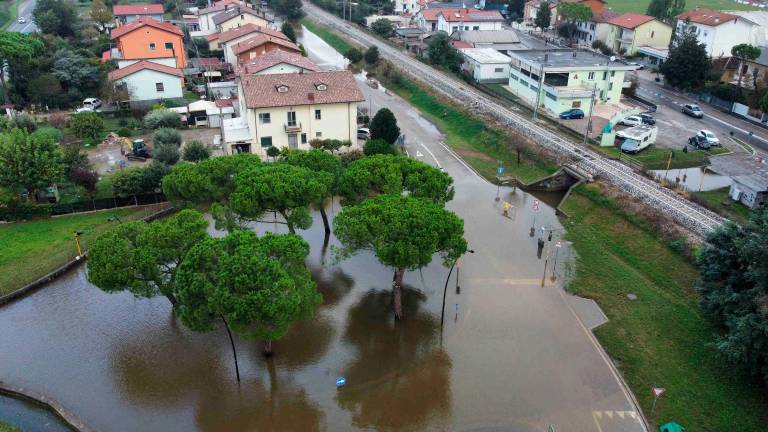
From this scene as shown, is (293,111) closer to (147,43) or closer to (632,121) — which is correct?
(632,121)

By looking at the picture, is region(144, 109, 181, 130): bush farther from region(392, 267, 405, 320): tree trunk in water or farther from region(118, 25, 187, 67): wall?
region(392, 267, 405, 320): tree trunk in water

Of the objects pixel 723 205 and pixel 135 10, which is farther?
pixel 135 10

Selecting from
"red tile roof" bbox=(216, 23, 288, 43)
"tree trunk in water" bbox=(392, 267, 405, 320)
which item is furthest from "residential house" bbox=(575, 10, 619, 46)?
"tree trunk in water" bbox=(392, 267, 405, 320)

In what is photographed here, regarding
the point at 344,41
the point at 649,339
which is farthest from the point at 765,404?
the point at 344,41

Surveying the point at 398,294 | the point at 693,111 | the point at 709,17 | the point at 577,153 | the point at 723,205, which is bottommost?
the point at 398,294

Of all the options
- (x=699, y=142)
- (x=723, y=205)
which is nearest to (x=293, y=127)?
(x=723, y=205)

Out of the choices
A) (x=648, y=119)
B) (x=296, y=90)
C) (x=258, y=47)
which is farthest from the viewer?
(x=258, y=47)
